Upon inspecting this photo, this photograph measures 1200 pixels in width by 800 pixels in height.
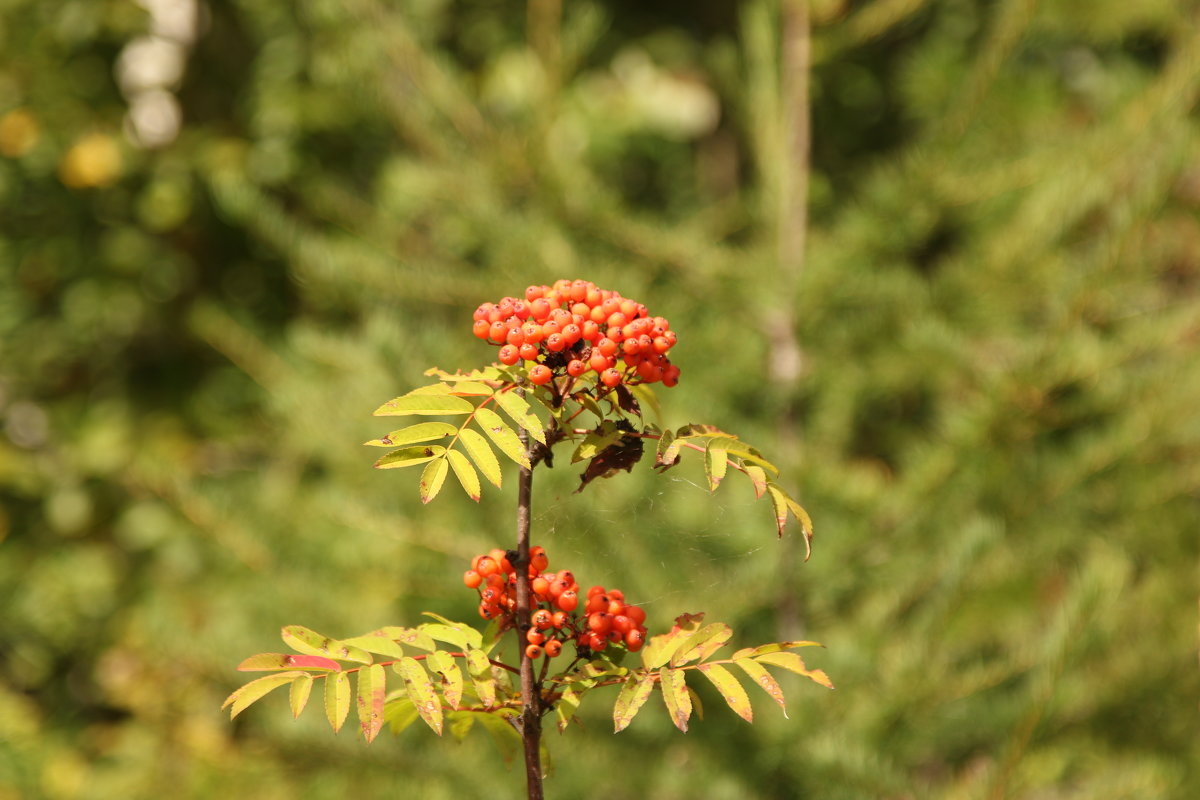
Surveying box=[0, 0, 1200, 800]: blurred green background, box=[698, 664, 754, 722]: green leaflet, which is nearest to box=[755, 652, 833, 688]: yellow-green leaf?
box=[698, 664, 754, 722]: green leaflet

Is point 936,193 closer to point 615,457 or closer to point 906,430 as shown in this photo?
point 906,430

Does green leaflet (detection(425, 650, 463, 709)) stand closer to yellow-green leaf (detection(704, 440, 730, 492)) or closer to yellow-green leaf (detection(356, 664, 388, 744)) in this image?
yellow-green leaf (detection(356, 664, 388, 744))

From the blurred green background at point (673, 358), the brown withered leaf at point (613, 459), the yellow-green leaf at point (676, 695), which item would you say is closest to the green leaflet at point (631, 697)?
the yellow-green leaf at point (676, 695)

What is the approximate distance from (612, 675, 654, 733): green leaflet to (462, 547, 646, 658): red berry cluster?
0.02m

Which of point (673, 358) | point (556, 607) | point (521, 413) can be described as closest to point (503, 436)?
point (521, 413)

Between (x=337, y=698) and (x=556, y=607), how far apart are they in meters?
0.13

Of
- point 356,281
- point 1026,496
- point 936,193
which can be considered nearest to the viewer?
point 1026,496

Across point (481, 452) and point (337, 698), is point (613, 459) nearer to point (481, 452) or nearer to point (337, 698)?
point (481, 452)

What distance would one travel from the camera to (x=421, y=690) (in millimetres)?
540

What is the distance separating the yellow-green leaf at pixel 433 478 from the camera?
21.9 inches

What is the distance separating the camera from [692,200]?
258 cm

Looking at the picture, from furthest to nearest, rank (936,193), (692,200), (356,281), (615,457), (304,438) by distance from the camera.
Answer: (692,200), (304,438), (356,281), (936,193), (615,457)

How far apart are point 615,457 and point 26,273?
103 inches

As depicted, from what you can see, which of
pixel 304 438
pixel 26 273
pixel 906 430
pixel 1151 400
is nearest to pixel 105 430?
pixel 26 273
